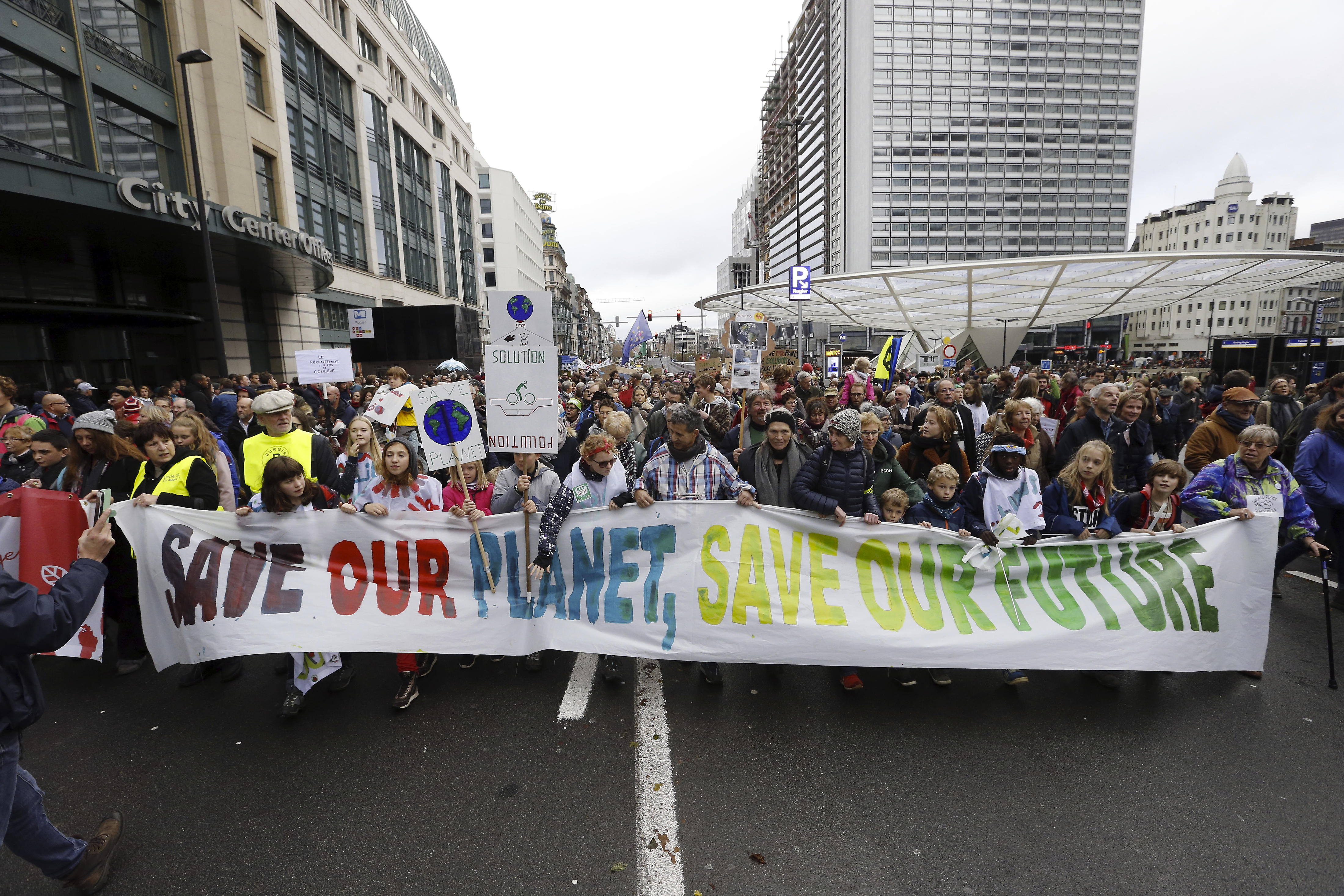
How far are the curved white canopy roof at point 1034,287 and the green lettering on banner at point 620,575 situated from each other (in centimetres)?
1401

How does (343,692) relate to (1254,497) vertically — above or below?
below

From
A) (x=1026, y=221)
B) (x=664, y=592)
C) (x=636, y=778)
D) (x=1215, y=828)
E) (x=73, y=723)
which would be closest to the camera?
(x=1215, y=828)

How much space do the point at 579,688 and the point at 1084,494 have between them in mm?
3809

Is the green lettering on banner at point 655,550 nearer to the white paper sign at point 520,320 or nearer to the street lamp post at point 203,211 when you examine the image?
the white paper sign at point 520,320

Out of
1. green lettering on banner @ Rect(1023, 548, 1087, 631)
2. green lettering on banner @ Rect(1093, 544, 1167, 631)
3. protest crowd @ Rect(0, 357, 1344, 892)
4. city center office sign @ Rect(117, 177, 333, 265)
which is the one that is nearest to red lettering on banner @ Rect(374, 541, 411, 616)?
protest crowd @ Rect(0, 357, 1344, 892)

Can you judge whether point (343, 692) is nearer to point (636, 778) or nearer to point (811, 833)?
point (636, 778)

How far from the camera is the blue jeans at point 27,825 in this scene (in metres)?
2.21

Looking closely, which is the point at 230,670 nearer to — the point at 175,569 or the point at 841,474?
the point at 175,569

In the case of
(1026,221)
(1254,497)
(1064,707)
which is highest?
(1026,221)

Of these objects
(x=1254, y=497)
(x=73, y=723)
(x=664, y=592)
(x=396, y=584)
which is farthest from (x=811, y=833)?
(x=73, y=723)

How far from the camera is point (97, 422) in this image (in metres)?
4.41

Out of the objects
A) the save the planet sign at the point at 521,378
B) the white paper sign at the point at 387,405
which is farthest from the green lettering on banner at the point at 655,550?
the white paper sign at the point at 387,405

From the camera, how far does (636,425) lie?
28.6 feet

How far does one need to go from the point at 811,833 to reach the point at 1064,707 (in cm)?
208
